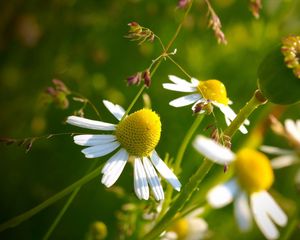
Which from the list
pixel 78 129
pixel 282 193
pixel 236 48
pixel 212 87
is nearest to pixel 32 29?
pixel 78 129

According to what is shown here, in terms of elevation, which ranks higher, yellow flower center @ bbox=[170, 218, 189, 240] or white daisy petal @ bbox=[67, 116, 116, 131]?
white daisy petal @ bbox=[67, 116, 116, 131]

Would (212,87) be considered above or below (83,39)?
above

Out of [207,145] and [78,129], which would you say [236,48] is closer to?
[78,129]

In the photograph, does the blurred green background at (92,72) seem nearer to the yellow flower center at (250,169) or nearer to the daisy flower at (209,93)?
the daisy flower at (209,93)

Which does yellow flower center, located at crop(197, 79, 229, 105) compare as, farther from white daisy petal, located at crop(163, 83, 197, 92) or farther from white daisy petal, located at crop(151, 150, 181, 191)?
white daisy petal, located at crop(151, 150, 181, 191)

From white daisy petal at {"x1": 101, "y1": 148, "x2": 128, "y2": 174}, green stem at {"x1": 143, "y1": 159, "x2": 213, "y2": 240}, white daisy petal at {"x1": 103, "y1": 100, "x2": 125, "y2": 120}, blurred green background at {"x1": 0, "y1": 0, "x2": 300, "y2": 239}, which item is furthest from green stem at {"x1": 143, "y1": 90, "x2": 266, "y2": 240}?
blurred green background at {"x1": 0, "y1": 0, "x2": 300, "y2": 239}

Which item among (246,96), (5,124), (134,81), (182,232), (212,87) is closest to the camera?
(134,81)
